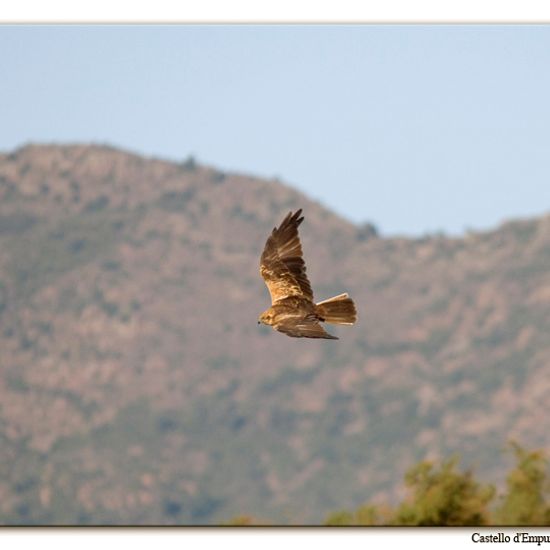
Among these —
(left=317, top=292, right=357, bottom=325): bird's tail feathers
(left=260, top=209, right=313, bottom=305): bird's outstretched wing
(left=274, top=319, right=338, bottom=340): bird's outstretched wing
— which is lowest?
(left=274, top=319, right=338, bottom=340): bird's outstretched wing

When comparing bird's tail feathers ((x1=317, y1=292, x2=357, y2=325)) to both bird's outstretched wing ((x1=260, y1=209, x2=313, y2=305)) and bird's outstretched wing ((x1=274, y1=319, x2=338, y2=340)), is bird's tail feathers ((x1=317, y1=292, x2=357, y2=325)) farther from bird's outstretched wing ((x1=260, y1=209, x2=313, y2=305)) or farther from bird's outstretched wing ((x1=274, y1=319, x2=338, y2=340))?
bird's outstretched wing ((x1=260, y1=209, x2=313, y2=305))

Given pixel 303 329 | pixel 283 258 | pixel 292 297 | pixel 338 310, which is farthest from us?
pixel 283 258

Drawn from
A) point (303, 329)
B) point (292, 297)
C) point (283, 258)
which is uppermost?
point (283, 258)

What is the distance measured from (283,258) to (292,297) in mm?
833

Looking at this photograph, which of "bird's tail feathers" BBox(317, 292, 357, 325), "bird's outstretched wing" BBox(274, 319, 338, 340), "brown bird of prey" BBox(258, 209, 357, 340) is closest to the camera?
"bird's outstretched wing" BBox(274, 319, 338, 340)

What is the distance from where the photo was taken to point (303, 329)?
21.2 metres

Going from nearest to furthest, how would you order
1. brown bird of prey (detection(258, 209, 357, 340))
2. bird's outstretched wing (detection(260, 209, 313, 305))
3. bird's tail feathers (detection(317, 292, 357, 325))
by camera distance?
brown bird of prey (detection(258, 209, 357, 340))
bird's tail feathers (detection(317, 292, 357, 325))
bird's outstretched wing (detection(260, 209, 313, 305))

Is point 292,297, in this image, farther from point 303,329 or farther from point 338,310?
point 303,329

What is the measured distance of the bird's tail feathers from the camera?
72.2 ft

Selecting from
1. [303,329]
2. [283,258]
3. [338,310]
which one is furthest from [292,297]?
[303,329]

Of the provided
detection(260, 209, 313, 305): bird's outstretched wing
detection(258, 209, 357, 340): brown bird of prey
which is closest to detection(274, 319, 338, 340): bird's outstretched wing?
detection(258, 209, 357, 340): brown bird of prey

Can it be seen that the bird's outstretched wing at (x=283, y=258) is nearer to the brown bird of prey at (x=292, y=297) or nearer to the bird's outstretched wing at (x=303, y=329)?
the brown bird of prey at (x=292, y=297)
